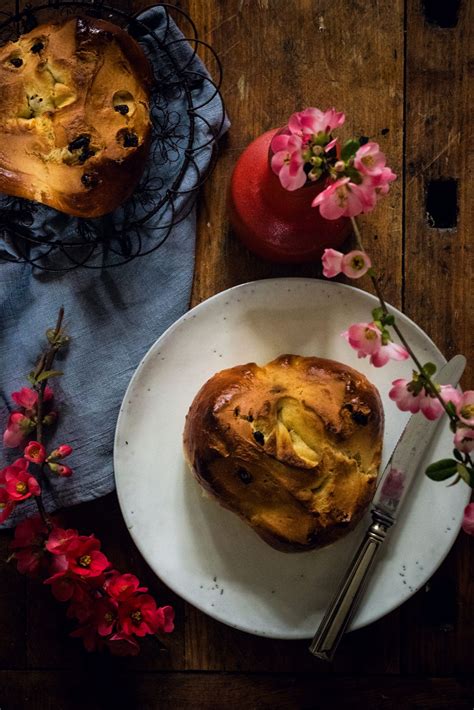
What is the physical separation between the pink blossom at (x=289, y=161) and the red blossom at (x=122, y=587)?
2.17 ft

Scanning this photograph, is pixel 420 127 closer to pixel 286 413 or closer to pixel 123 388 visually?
pixel 286 413

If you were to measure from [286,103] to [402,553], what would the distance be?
80 cm

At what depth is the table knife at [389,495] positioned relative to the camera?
1.17m

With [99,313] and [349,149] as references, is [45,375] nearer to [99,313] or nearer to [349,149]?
[99,313]

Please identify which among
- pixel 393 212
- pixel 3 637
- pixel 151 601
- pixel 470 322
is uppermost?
pixel 393 212

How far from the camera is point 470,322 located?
130 cm

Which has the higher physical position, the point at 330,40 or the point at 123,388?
the point at 330,40

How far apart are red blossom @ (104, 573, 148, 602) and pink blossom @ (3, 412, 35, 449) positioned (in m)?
0.28

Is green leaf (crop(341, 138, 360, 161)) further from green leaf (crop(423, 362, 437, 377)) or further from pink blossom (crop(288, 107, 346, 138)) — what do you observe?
green leaf (crop(423, 362, 437, 377))

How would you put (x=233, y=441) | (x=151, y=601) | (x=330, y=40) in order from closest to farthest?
(x=233, y=441) → (x=151, y=601) → (x=330, y=40)

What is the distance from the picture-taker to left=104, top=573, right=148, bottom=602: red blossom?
3.80 ft

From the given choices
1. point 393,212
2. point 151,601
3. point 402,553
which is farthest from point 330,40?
point 151,601

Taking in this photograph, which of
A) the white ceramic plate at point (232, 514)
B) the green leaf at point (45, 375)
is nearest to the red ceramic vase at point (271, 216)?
the white ceramic plate at point (232, 514)

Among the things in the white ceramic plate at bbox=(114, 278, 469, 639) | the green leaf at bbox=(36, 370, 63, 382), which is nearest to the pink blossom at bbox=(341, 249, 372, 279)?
the white ceramic plate at bbox=(114, 278, 469, 639)
